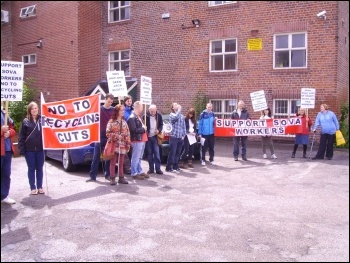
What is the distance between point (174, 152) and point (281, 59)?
8.37 m

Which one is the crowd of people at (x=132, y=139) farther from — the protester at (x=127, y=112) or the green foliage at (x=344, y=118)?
the green foliage at (x=344, y=118)

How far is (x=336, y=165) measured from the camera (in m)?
10.9

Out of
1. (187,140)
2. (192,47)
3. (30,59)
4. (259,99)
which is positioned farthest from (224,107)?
(30,59)

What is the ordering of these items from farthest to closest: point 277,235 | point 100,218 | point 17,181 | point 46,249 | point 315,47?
1. point 315,47
2. point 17,181
3. point 100,218
4. point 277,235
5. point 46,249

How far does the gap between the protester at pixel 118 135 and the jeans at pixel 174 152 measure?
1.73 metres

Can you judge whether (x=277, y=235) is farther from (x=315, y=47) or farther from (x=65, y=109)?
(x=315, y=47)

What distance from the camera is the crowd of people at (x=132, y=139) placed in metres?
7.17

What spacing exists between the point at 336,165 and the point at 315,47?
6.13 meters

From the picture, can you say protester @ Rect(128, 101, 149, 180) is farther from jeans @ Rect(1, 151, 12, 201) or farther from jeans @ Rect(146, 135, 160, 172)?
jeans @ Rect(1, 151, 12, 201)

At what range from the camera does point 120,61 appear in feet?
66.7

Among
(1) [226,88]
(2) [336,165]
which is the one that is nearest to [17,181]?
(2) [336,165]

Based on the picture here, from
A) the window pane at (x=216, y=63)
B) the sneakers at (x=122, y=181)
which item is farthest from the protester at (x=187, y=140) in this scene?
the window pane at (x=216, y=63)

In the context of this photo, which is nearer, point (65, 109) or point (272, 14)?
point (65, 109)

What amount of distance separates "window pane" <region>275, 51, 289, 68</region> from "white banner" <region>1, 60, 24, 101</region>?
1150cm
